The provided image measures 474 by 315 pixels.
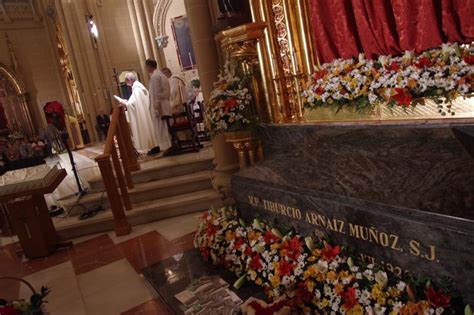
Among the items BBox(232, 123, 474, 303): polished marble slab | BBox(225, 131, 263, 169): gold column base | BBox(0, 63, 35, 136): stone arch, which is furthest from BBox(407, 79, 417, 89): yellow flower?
BBox(0, 63, 35, 136): stone arch

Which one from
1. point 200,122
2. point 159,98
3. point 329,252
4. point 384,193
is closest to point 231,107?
point 329,252

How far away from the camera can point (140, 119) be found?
24.9ft

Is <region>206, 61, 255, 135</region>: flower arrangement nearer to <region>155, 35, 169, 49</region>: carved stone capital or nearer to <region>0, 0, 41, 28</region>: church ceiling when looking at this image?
<region>155, 35, 169, 49</region>: carved stone capital

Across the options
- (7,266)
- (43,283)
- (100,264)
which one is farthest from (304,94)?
(7,266)

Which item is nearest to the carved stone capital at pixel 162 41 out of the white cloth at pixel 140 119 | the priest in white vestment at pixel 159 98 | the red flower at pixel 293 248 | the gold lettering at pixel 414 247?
the white cloth at pixel 140 119

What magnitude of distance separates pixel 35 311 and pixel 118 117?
399 cm

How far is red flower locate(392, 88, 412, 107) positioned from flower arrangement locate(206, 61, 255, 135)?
1704 millimetres

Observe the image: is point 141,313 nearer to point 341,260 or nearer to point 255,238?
point 255,238

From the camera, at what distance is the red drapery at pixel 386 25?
285cm

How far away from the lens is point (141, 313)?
2.93 metres

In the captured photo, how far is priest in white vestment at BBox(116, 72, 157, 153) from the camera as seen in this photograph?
297 inches

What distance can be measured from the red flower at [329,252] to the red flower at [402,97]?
4.58 ft

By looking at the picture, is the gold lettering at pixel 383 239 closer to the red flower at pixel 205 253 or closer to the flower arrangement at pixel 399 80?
the flower arrangement at pixel 399 80

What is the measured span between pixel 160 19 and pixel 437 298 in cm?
1159
